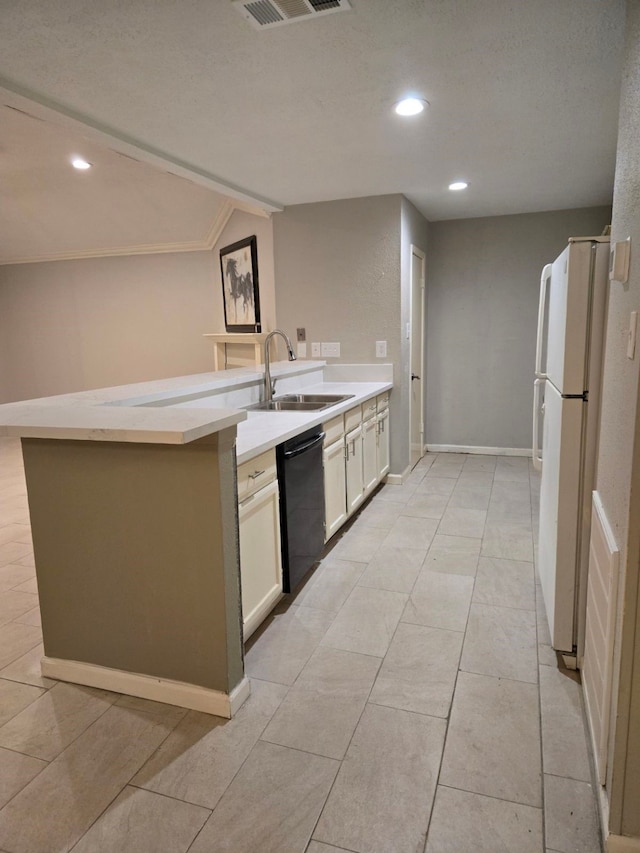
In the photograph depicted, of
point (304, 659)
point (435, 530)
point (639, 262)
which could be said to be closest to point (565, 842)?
point (304, 659)

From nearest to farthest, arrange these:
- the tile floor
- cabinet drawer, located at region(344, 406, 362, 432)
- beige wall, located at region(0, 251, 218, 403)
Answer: the tile floor
cabinet drawer, located at region(344, 406, 362, 432)
beige wall, located at region(0, 251, 218, 403)

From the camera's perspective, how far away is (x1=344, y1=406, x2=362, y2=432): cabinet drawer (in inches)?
138

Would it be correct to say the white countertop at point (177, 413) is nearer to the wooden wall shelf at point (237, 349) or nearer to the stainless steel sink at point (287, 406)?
the stainless steel sink at point (287, 406)

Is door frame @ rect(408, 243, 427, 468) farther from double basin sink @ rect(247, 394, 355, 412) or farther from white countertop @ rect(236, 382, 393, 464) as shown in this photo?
double basin sink @ rect(247, 394, 355, 412)

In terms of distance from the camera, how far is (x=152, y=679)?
1.99 m

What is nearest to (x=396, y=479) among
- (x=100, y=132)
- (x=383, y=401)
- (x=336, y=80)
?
(x=383, y=401)

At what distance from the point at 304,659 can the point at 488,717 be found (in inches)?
29.2

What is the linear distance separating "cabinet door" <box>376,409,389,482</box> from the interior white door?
587mm

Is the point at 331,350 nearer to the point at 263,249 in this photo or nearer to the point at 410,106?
the point at 263,249

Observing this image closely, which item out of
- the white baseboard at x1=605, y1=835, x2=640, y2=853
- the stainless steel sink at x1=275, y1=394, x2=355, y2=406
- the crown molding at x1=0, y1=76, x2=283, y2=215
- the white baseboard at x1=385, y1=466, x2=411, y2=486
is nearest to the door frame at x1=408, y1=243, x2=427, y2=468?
the white baseboard at x1=385, y1=466, x2=411, y2=486

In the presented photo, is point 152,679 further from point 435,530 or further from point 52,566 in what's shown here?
point 435,530

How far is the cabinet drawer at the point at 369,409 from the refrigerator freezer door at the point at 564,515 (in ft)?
5.56

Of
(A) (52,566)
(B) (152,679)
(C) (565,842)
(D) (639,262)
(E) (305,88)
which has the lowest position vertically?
(C) (565,842)

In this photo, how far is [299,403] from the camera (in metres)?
3.69
